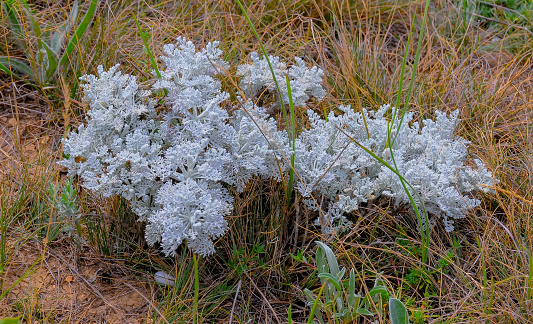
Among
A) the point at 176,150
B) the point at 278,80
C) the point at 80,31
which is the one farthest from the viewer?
the point at 80,31

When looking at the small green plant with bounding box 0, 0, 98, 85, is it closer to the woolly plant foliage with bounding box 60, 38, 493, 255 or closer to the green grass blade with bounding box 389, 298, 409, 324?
the woolly plant foliage with bounding box 60, 38, 493, 255

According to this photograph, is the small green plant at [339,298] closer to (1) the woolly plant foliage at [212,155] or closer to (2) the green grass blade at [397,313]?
(2) the green grass blade at [397,313]

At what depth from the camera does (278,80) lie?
7.24ft

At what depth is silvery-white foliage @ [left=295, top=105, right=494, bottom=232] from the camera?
6.62 ft

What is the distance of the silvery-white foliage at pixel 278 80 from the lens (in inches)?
87.7

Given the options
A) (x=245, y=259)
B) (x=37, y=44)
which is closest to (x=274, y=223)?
(x=245, y=259)

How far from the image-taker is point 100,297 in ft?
6.23

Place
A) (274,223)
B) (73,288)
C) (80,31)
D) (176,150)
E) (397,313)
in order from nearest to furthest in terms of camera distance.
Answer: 1. (397,313)
2. (176,150)
3. (73,288)
4. (274,223)
5. (80,31)

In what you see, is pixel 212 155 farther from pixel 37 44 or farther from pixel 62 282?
pixel 37 44

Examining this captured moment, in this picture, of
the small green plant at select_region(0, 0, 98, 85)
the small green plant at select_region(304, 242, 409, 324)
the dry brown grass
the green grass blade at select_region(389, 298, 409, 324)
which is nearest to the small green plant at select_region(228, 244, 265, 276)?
the dry brown grass

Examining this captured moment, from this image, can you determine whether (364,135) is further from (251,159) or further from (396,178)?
(251,159)

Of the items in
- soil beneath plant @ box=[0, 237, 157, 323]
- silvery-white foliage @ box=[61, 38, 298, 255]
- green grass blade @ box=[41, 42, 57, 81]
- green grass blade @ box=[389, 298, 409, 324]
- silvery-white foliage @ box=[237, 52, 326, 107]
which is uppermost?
silvery-white foliage @ box=[237, 52, 326, 107]

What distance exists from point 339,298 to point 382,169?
62 cm

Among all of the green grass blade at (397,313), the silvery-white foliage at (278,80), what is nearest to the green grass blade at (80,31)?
the silvery-white foliage at (278,80)
